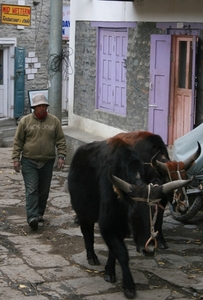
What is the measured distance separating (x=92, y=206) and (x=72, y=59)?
330 inches

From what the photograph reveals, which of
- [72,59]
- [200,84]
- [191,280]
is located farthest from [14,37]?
[191,280]

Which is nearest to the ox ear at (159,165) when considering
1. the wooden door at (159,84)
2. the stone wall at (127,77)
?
the wooden door at (159,84)

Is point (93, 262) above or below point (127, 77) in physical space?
below

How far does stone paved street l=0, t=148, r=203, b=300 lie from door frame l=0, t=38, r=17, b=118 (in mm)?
9348

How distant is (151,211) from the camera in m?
6.93

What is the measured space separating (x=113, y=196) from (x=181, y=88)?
590cm

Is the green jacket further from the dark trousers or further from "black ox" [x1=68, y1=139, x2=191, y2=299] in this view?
Result: "black ox" [x1=68, y1=139, x2=191, y2=299]

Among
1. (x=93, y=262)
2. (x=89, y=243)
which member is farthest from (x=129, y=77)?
(x=93, y=262)

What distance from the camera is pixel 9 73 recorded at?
19.9 m

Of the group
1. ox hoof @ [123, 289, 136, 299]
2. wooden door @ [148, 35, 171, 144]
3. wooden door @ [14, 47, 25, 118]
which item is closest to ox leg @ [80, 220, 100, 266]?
ox hoof @ [123, 289, 136, 299]

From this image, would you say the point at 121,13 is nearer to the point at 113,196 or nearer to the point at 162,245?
the point at 162,245

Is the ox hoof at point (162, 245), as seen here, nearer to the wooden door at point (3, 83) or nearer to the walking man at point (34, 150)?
the walking man at point (34, 150)

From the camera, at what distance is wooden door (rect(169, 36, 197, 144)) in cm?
1259

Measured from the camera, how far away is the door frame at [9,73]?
19.7m
